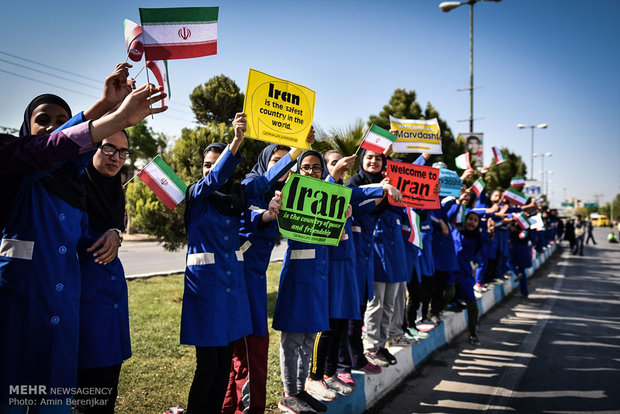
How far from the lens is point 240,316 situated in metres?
3.04

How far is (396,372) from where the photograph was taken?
4.84 metres

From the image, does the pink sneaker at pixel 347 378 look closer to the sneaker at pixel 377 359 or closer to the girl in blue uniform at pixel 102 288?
the sneaker at pixel 377 359

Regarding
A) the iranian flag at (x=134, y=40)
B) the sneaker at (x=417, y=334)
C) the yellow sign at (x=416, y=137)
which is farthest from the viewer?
the sneaker at (x=417, y=334)

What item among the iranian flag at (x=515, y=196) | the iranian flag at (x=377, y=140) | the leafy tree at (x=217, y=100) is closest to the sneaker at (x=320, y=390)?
the iranian flag at (x=377, y=140)

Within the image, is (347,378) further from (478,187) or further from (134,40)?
(478,187)

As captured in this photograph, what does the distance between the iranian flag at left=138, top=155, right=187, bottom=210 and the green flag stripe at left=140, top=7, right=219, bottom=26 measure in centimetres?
123

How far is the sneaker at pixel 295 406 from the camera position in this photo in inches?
134

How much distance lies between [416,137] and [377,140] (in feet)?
4.06

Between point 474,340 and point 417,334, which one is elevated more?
point 417,334

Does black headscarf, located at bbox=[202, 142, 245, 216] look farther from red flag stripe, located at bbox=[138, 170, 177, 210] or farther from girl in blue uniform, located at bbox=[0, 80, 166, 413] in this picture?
girl in blue uniform, located at bbox=[0, 80, 166, 413]

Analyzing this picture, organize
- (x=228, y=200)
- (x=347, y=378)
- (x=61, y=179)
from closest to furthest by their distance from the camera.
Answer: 1. (x=61, y=179)
2. (x=228, y=200)
3. (x=347, y=378)

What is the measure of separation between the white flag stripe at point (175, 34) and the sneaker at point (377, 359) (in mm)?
3713

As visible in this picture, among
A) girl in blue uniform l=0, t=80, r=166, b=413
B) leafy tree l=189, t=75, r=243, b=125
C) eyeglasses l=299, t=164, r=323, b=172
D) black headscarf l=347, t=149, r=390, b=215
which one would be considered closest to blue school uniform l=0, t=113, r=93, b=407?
girl in blue uniform l=0, t=80, r=166, b=413

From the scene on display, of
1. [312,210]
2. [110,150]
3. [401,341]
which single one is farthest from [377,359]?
[110,150]
